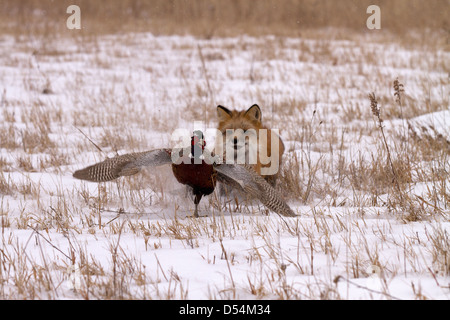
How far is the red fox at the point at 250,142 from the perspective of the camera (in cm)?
545

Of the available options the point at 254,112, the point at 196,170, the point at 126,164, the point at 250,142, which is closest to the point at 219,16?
the point at 254,112

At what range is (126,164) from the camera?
4797 millimetres

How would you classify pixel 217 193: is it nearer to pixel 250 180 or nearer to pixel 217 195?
pixel 217 195

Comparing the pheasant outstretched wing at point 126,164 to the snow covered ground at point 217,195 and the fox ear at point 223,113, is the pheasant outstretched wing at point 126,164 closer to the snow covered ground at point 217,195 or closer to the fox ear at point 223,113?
the snow covered ground at point 217,195

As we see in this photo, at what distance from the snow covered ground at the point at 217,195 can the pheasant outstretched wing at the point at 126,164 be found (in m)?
0.37

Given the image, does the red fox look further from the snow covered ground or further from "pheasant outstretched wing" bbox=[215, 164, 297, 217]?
"pheasant outstretched wing" bbox=[215, 164, 297, 217]

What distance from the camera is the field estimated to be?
319 centimetres

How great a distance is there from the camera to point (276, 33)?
17406mm

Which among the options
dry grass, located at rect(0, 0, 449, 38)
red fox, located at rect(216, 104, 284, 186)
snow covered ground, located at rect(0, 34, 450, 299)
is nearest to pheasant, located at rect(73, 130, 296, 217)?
snow covered ground, located at rect(0, 34, 450, 299)

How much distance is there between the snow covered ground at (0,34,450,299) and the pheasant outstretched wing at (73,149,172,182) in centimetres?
37

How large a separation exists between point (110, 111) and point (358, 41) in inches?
387

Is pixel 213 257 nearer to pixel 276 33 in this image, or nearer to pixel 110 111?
pixel 110 111
